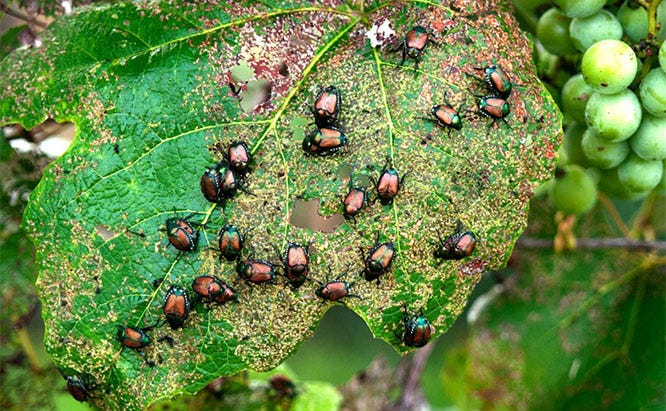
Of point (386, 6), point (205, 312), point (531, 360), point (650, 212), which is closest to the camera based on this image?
point (205, 312)

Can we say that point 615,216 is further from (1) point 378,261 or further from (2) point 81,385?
(2) point 81,385

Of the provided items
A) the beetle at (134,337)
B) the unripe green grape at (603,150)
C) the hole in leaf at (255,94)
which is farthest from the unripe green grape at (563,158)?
the beetle at (134,337)

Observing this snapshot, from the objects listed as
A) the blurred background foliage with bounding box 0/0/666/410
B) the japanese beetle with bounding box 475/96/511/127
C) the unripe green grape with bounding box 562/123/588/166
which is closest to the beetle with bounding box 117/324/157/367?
the blurred background foliage with bounding box 0/0/666/410

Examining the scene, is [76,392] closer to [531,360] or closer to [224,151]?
[224,151]

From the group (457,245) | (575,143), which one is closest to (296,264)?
(457,245)

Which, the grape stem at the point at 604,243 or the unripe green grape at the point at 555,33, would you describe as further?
the grape stem at the point at 604,243

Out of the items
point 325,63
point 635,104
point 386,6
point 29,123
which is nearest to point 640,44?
point 635,104

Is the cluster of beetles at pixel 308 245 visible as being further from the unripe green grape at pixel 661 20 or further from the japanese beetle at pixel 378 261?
the unripe green grape at pixel 661 20
